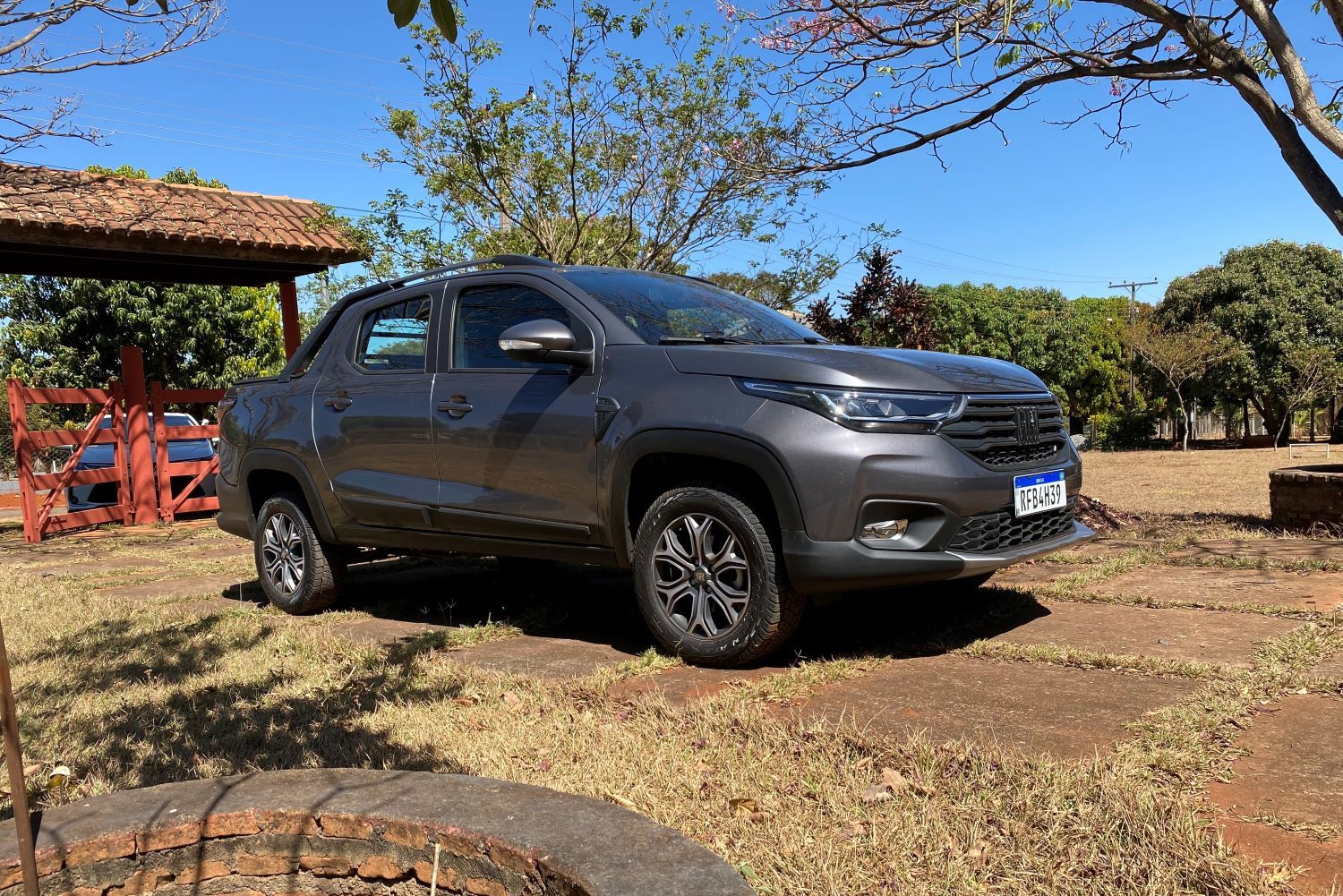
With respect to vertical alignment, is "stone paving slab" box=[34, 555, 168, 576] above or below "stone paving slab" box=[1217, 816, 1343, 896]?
below

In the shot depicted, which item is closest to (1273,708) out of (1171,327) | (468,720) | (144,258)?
(468,720)

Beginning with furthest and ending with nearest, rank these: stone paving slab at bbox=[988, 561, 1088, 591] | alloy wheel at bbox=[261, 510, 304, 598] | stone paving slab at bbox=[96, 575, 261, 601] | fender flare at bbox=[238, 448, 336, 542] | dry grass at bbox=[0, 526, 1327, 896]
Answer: stone paving slab at bbox=[96, 575, 261, 601], alloy wheel at bbox=[261, 510, 304, 598], fender flare at bbox=[238, 448, 336, 542], stone paving slab at bbox=[988, 561, 1088, 591], dry grass at bbox=[0, 526, 1327, 896]

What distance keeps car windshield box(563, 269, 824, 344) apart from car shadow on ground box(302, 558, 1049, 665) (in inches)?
50.0

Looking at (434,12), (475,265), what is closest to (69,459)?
(475,265)

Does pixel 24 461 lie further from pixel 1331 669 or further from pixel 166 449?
pixel 1331 669

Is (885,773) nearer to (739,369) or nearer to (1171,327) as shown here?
(739,369)

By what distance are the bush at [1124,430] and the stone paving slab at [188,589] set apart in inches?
1411

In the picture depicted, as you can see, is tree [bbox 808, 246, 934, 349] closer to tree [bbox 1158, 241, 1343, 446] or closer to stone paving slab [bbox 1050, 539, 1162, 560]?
stone paving slab [bbox 1050, 539, 1162, 560]

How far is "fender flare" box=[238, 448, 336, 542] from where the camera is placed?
17.5 ft

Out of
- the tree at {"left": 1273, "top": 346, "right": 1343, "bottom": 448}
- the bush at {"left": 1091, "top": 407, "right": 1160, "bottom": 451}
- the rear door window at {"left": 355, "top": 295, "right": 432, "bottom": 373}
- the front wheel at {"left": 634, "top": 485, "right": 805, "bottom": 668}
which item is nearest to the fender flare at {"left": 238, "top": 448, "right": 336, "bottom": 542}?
the rear door window at {"left": 355, "top": 295, "right": 432, "bottom": 373}

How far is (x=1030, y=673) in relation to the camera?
3.43m

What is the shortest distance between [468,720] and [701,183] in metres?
11.1

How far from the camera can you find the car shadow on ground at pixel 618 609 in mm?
4098

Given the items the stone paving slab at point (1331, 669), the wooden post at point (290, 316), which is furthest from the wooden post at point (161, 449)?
the stone paving slab at point (1331, 669)
